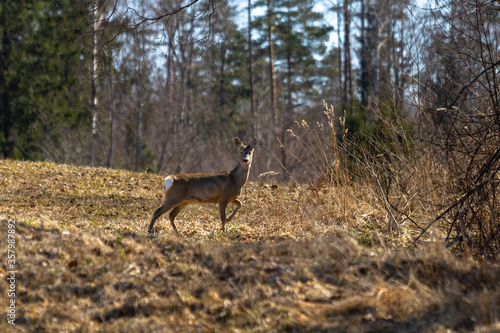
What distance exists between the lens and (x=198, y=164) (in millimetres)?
27922

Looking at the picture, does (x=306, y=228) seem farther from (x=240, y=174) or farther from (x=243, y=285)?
(x=243, y=285)

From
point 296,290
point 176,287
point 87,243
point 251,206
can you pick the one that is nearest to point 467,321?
point 296,290

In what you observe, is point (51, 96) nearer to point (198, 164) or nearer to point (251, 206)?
point (198, 164)

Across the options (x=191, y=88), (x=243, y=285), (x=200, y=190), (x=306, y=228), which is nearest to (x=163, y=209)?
(x=200, y=190)

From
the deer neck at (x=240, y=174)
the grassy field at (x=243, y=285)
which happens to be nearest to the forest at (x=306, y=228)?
the grassy field at (x=243, y=285)

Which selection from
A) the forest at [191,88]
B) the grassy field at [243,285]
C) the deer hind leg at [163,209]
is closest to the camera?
the grassy field at [243,285]

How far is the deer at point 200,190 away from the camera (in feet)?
27.1

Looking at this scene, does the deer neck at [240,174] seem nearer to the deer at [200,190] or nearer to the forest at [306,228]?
the deer at [200,190]

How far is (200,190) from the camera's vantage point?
845 cm

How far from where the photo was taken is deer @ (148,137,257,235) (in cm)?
827

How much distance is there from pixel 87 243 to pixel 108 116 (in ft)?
71.1

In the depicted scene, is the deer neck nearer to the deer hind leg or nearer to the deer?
the deer

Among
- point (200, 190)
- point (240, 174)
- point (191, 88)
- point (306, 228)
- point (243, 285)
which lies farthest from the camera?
point (191, 88)

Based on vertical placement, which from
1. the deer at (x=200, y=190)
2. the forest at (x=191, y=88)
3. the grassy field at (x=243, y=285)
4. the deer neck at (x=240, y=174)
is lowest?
the grassy field at (x=243, y=285)
